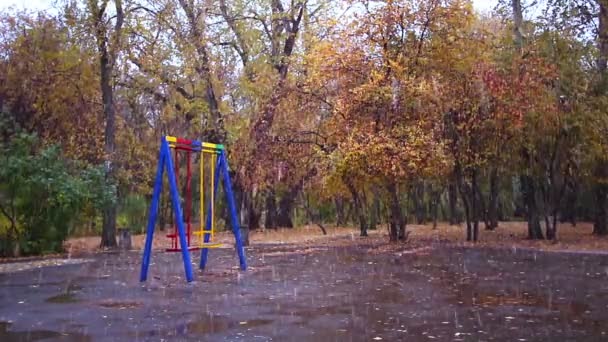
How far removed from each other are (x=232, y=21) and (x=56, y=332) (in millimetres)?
23646

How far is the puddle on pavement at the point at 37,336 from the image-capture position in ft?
24.8

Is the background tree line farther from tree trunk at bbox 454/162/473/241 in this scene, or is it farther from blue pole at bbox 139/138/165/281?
blue pole at bbox 139/138/165/281

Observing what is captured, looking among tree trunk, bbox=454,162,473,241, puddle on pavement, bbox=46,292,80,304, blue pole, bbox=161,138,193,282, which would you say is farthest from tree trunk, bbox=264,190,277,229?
puddle on pavement, bbox=46,292,80,304

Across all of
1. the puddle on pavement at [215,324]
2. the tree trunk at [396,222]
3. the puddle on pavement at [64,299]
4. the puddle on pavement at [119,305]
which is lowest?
the puddle on pavement at [215,324]

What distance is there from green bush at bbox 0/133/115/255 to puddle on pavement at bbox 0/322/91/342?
12.3m

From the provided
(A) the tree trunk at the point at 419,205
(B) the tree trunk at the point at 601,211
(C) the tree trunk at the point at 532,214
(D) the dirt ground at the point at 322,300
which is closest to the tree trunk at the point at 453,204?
(A) the tree trunk at the point at 419,205

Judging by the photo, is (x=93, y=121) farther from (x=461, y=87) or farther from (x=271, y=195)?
(x=461, y=87)

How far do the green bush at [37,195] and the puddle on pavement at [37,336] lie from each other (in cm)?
1230

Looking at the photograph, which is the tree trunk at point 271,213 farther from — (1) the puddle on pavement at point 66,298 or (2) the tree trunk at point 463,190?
(1) the puddle on pavement at point 66,298

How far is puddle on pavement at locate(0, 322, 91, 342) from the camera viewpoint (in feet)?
24.8

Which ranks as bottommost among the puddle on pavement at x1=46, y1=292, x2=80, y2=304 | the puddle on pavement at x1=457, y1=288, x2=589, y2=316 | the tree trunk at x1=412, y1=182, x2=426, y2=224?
the puddle on pavement at x1=457, y1=288, x2=589, y2=316

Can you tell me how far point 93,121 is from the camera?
1168 inches

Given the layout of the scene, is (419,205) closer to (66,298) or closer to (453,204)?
(453,204)

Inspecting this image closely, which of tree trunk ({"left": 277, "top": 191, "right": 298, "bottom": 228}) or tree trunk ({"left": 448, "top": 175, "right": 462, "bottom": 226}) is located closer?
tree trunk ({"left": 448, "top": 175, "right": 462, "bottom": 226})
